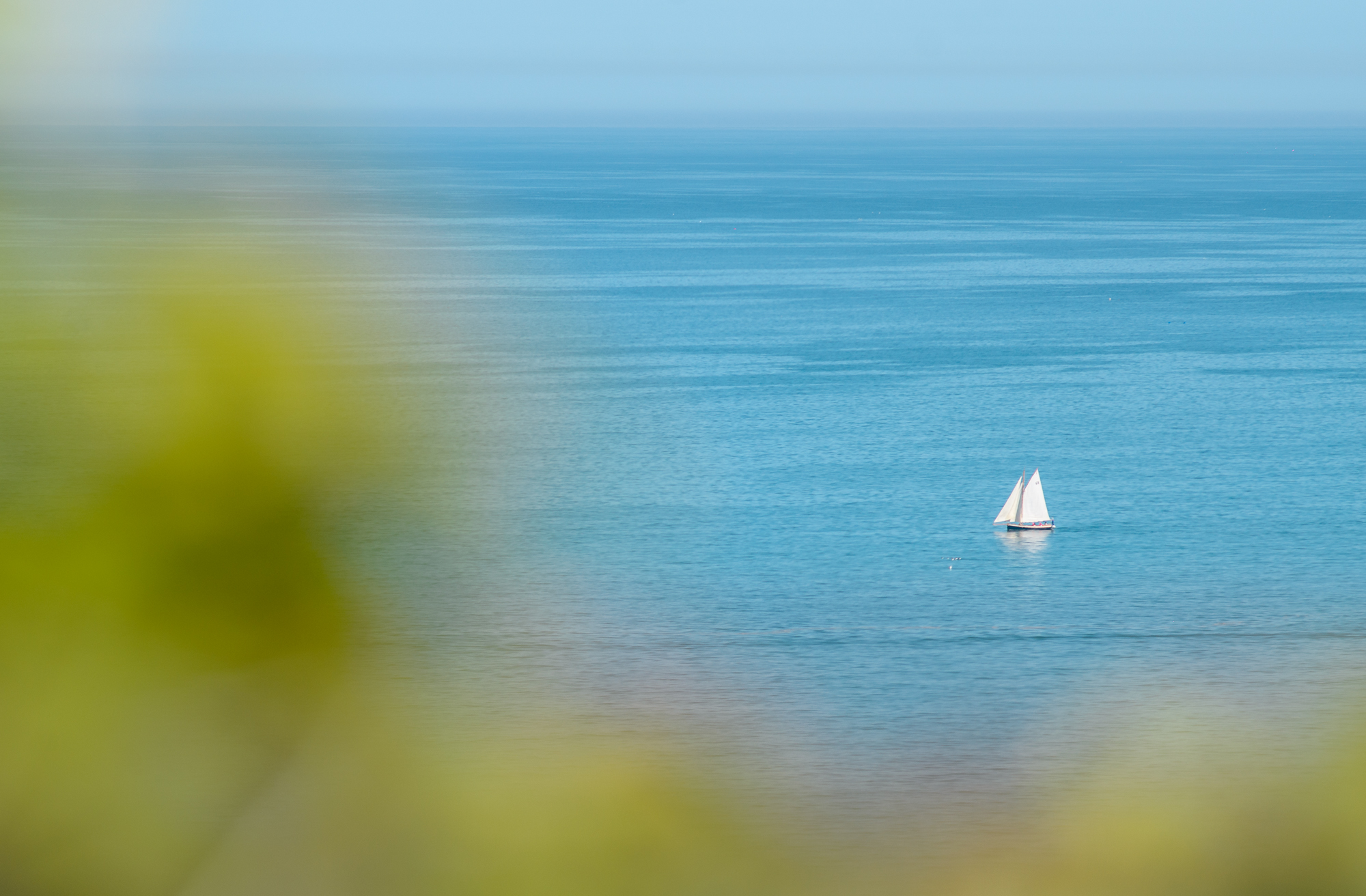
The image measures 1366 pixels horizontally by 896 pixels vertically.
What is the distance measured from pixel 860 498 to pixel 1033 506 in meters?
4.87

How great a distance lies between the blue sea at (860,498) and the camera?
6.34 ft

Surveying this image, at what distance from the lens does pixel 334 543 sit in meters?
1.91

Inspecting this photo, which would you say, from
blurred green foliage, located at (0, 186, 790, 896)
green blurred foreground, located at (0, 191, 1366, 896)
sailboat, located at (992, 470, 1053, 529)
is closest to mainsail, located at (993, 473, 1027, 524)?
sailboat, located at (992, 470, 1053, 529)

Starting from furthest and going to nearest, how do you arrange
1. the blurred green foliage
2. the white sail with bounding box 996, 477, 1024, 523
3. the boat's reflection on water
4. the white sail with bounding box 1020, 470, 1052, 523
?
the white sail with bounding box 1020, 470, 1052, 523
the white sail with bounding box 996, 477, 1024, 523
the boat's reflection on water
the blurred green foliage

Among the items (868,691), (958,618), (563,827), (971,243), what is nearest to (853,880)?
(563,827)

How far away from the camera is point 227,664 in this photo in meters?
1.85

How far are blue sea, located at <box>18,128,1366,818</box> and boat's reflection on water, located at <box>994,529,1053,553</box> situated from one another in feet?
1.46

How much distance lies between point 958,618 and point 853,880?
41.2 m

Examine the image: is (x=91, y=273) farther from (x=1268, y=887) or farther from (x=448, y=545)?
(x=1268, y=887)

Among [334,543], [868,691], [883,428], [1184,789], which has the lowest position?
[868,691]

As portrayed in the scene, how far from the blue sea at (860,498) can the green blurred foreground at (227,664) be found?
111mm

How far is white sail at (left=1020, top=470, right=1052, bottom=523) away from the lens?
50250 millimetres

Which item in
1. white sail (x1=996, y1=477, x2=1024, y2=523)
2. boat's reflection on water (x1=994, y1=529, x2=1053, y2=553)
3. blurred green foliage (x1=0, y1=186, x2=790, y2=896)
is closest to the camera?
blurred green foliage (x1=0, y1=186, x2=790, y2=896)

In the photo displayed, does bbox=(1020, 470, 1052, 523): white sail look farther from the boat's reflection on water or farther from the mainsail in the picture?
the boat's reflection on water
